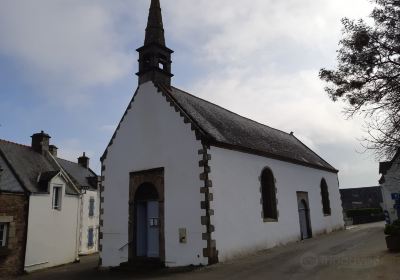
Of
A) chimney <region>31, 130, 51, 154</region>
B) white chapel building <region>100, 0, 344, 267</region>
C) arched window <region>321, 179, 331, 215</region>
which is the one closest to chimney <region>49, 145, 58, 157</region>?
chimney <region>31, 130, 51, 154</region>

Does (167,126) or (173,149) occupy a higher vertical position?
(167,126)

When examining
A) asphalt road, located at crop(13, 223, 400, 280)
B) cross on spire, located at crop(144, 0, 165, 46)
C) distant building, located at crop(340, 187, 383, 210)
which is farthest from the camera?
distant building, located at crop(340, 187, 383, 210)

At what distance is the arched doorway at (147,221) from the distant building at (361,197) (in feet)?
230

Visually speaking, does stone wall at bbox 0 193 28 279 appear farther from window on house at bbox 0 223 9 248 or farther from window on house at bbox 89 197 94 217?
window on house at bbox 89 197 94 217

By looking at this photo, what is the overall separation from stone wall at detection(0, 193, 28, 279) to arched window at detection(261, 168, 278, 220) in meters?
13.7

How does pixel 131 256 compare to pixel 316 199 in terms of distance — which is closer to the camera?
pixel 131 256

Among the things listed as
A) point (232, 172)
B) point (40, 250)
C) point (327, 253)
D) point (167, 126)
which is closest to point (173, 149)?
point (167, 126)

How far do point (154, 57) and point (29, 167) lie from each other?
40.4ft

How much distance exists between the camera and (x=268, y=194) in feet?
60.1

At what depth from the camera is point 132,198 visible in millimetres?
16031

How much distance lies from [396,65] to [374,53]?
0.61 metres

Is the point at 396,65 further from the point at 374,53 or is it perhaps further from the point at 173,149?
the point at 173,149

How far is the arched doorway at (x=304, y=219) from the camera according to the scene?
69.1 ft

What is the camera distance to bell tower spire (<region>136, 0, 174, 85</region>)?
57.5ft
